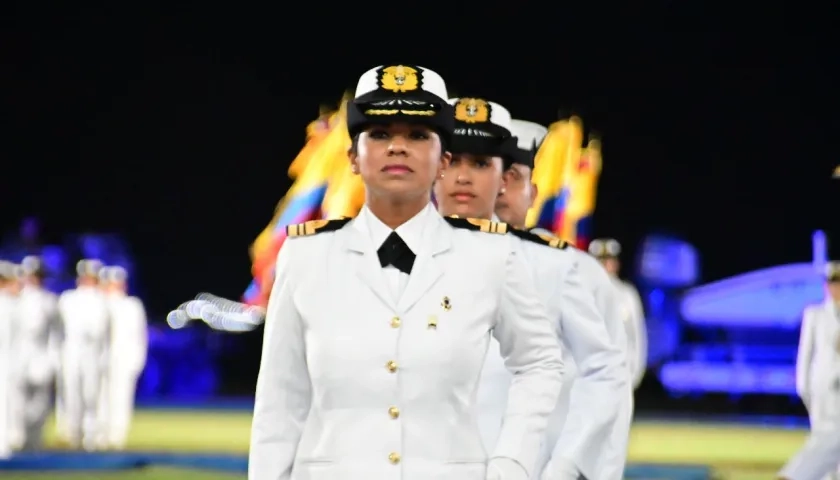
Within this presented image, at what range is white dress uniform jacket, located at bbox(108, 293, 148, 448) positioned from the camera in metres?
17.4

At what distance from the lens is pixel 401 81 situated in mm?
3760

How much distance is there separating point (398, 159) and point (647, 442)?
626 inches

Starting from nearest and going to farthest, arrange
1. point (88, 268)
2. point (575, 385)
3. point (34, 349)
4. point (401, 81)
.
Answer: point (401, 81), point (575, 385), point (34, 349), point (88, 268)

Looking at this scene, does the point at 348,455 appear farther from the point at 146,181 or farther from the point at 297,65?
the point at 146,181

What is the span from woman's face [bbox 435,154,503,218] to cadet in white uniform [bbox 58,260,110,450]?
12.1 metres

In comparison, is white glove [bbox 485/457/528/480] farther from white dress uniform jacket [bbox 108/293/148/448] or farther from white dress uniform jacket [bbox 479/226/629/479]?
white dress uniform jacket [bbox 108/293/148/448]

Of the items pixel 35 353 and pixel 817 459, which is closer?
pixel 817 459

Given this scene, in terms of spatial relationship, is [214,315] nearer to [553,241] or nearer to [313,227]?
[553,241]

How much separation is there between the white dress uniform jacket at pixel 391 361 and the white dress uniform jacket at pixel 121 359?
1392 centimetres

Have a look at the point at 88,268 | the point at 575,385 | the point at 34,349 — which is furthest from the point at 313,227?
the point at 88,268

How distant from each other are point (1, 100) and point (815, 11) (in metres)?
17.2

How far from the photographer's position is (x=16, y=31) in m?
35.0

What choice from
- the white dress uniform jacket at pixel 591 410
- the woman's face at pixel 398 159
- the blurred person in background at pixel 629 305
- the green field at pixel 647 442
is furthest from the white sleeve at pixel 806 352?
the woman's face at pixel 398 159

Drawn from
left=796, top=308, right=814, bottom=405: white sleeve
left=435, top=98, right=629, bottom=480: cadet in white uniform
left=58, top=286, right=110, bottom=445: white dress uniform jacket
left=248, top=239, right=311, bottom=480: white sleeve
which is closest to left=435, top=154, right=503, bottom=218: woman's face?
left=435, top=98, right=629, bottom=480: cadet in white uniform
